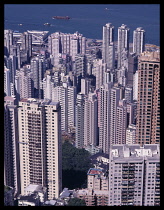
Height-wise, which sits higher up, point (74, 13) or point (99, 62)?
point (74, 13)

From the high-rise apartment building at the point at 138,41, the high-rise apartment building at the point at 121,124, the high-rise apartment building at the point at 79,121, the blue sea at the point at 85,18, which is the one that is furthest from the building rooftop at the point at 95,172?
the blue sea at the point at 85,18

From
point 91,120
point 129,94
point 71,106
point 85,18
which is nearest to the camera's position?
point 91,120

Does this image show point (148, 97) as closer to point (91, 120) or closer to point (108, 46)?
point (91, 120)

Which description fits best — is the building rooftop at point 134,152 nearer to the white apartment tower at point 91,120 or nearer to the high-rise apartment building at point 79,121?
the white apartment tower at point 91,120

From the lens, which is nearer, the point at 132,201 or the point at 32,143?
A: the point at 132,201

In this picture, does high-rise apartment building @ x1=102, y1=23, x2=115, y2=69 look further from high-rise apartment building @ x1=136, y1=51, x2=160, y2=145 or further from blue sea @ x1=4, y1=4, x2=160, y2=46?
high-rise apartment building @ x1=136, y1=51, x2=160, y2=145

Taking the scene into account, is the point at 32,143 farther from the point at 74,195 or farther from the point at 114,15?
the point at 114,15

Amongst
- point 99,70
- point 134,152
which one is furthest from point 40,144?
point 99,70

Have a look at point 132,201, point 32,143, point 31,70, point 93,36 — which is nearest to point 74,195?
point 32,143
